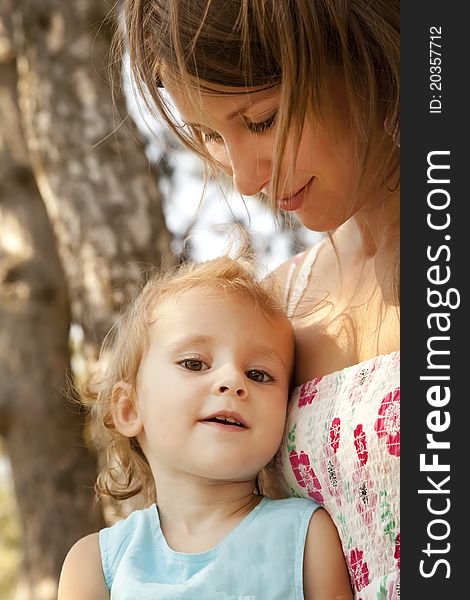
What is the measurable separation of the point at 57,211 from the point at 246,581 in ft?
6.70

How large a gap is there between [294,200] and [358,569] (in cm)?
66

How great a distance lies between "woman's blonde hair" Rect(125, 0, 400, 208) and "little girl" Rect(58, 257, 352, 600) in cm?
28

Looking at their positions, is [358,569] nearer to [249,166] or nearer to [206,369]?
[206,369]

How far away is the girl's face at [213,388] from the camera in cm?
193

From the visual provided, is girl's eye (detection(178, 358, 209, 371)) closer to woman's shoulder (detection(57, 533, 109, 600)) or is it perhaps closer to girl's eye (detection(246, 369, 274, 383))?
girl's eye (detection(246, 369, 274, 383))

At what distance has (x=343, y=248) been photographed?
222cm

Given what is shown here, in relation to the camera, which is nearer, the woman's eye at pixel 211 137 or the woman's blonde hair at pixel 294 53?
the woman's blonde hair at pixel 294 53

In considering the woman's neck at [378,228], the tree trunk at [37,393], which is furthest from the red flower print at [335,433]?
the tree trunk at [37,393]

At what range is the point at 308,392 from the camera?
6.59 feet

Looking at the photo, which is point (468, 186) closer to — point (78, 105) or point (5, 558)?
A: point (78, 105)

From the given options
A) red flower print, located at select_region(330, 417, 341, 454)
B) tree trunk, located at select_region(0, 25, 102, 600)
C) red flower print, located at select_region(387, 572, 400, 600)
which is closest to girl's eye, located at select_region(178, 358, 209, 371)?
red flower print, located at select_region(330, 417, 341, 454)

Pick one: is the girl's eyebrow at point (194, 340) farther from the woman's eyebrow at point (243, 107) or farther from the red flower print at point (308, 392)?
the woman's eyebrow at point (243, 107)

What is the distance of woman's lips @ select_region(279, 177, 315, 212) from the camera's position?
2021mm

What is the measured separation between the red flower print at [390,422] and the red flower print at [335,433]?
0.39 ft
